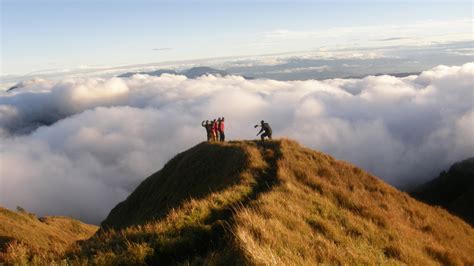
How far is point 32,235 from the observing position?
83062 mm

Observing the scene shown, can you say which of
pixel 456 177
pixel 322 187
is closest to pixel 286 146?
pixel 322 187

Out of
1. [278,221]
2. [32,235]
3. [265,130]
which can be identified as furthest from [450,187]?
[278,221]

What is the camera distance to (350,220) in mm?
14984

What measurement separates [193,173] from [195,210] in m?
19.1

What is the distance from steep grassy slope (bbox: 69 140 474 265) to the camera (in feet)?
28.0

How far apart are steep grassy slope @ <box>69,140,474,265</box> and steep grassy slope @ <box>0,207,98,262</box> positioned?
111cm

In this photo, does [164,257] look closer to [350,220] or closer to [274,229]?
[274,229]

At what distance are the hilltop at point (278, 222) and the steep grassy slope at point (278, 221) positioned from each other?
0.12ft

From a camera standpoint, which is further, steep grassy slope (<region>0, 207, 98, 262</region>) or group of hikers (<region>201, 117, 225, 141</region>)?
group of hikers (<region>201, 117, 225, 141</region>)

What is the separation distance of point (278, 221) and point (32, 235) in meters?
87.5

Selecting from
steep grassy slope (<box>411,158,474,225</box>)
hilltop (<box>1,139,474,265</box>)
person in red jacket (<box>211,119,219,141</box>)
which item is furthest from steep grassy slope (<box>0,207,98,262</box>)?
steep grassy slope (<box>411,158,474,225</box>)

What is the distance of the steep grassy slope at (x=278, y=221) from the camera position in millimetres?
8547

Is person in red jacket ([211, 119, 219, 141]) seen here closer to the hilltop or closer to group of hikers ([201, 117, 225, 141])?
group of hikers ([201, 117, 225, 141])

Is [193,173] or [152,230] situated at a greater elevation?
[152,230]
